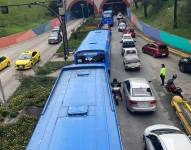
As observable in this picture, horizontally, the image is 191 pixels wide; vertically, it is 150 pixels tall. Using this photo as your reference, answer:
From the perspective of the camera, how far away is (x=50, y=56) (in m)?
44.4

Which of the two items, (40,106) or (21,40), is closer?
(40,106)

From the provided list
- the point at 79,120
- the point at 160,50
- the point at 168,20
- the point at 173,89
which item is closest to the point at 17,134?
the point at 79,120

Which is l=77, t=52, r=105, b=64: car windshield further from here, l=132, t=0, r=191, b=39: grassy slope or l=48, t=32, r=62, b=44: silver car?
l=48, t=32, r=62, b=44: silver car

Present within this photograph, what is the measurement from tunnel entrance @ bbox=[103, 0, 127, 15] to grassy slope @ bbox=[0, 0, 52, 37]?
21695 millimetres

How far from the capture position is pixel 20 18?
274 feet

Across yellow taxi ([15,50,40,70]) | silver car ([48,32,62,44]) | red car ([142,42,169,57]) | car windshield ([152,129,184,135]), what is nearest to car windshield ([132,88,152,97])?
car windshield ([152,129,184,135])

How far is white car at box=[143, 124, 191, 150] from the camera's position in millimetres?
13066

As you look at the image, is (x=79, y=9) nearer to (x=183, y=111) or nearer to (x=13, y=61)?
(x=13, y=61)

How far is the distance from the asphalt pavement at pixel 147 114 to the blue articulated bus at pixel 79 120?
4.07 metres

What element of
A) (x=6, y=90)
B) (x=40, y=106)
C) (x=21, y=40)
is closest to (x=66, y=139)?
(x=40, y=106)

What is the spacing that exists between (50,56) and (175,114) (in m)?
26.6

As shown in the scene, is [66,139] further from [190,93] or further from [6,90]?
[6,90]

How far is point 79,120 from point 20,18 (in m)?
76.2

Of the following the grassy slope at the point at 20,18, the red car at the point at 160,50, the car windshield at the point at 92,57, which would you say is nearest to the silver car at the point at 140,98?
the car windshield at the point at 92,57
